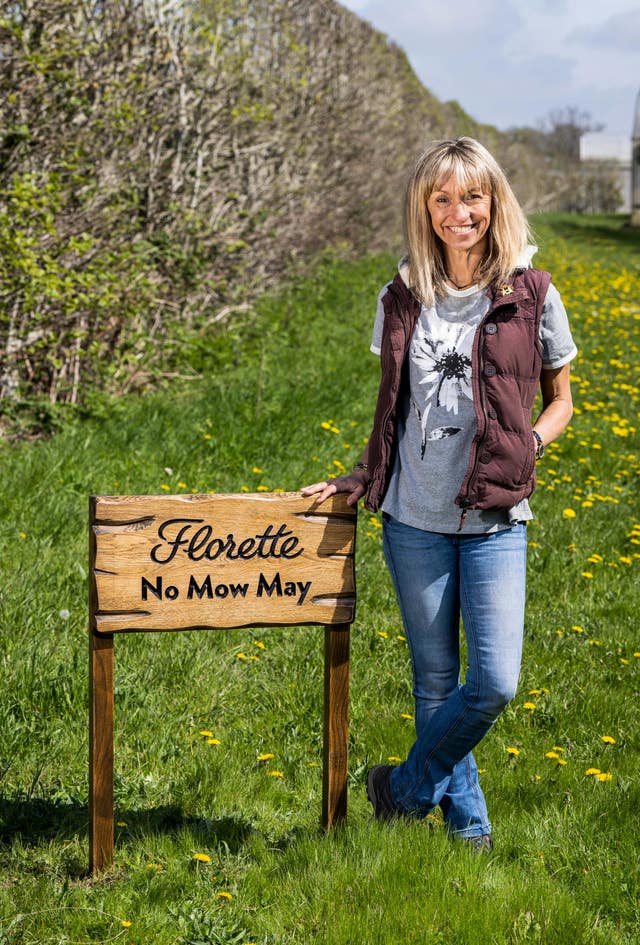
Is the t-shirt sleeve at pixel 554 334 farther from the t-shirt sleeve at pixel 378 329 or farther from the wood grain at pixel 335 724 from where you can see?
the wood grain at pixel 335 724

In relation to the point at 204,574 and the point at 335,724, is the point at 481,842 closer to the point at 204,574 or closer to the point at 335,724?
the point at 335,724

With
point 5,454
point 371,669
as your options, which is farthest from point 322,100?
point 371,669

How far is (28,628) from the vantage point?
390cm

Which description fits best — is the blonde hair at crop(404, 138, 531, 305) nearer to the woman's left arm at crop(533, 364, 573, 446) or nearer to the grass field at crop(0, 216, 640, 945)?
the woman's left arm at crop(533, 364, 573, 446)

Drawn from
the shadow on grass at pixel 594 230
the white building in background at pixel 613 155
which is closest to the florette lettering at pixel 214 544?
the shadow on grass at pixel 594 230

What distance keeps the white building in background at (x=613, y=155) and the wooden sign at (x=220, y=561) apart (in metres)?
60.6

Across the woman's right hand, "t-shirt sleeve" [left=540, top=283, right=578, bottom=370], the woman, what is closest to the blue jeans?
the woman

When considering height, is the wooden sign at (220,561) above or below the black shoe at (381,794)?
above

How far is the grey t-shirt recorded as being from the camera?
2590 mm

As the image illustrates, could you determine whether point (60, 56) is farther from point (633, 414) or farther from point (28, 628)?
point (633, 414)

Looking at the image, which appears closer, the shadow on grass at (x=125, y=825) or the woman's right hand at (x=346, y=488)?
the woman's right hand at (x=346, y=488)

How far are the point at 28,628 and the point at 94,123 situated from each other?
4.21 m

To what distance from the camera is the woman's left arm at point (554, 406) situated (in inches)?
108

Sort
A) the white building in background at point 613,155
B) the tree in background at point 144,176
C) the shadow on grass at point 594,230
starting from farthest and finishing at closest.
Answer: the white building in background at point 613,155 → the shadow on grass at point 594,230 → the tree in background at point 144,176
